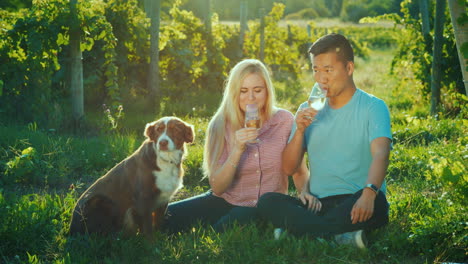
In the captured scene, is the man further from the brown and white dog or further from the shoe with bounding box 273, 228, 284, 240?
the brown and white dog

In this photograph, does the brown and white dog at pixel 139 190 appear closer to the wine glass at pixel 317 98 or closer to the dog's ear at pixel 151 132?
the dog's ear at pixel 151 132

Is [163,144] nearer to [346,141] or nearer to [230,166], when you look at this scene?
[230,166]

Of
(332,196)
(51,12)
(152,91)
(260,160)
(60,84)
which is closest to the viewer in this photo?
(332,196)

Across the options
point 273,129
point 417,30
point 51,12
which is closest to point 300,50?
point 417,30

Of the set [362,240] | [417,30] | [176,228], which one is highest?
[417,30]

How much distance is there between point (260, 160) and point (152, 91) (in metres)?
5.91

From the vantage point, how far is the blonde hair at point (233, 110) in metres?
4.32

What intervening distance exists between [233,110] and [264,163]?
505mm

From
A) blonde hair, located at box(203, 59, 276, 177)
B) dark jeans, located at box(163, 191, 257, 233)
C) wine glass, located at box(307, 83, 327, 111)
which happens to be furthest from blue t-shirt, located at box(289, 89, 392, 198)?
dark jeans, located at box(163, 191, 257, 233)

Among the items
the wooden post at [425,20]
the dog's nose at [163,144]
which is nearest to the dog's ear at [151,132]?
the dog's nose at [163,144]

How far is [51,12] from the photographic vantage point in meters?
7.57

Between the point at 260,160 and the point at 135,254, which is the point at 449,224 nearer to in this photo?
the point at 260,160

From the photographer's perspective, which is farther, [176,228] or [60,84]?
[60,84]

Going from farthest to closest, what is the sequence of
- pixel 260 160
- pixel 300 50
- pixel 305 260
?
pixel 300 50 < pixel 260 160 < pixel 305 260
